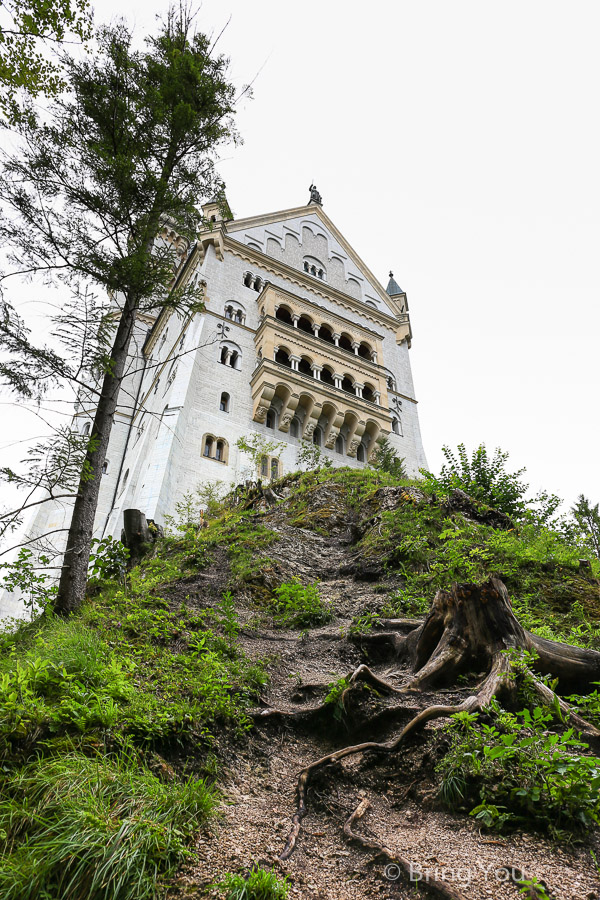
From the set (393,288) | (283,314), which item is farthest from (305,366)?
(393,288)

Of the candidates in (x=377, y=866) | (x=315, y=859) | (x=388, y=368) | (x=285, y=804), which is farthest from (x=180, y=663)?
(x=388, y=368)

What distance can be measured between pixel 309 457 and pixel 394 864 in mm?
19608

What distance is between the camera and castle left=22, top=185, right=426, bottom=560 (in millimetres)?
20844

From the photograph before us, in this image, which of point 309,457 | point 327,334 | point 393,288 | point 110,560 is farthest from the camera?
point 393,288

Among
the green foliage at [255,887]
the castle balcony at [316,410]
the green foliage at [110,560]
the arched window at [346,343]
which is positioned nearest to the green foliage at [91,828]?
the green foliage at [255,887]

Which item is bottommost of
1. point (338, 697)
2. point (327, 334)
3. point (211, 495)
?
point (338, 697)

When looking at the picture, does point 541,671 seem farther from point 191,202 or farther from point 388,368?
point 388,368

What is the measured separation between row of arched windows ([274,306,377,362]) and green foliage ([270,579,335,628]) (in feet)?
66.3

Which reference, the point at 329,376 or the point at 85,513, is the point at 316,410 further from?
the point at 85,513

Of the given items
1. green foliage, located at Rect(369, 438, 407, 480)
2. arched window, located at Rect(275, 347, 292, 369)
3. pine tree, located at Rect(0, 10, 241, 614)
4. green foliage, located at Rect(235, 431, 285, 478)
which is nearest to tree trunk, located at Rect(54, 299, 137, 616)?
pine tree, located at Rect(0, 10, 241, 614)

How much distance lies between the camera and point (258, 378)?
23844 mm

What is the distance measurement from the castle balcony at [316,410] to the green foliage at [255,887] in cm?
2072

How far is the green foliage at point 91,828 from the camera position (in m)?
2.76

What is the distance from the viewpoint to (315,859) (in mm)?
3449
